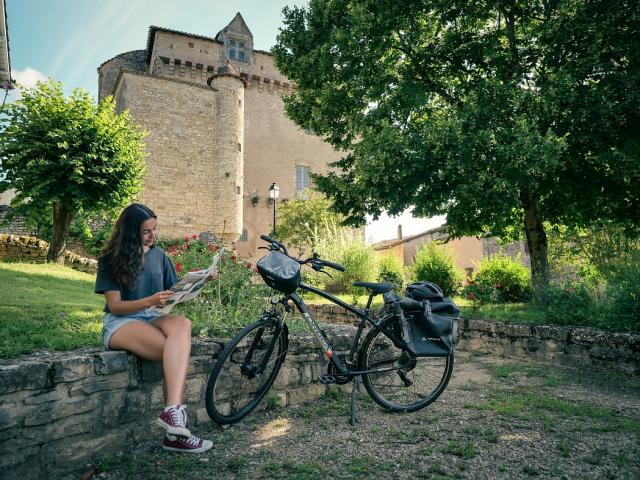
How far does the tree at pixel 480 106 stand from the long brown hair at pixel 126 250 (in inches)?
229

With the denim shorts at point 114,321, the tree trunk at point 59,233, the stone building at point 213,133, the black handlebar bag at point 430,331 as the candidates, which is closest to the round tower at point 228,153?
the stone building at point 213,133

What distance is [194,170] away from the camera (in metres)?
22.9

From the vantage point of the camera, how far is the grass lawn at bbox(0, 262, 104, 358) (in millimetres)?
3137

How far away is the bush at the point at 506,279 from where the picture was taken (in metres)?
10.2

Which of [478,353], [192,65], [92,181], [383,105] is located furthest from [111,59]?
[478,353]

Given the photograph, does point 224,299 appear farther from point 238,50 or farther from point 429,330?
point 238,50

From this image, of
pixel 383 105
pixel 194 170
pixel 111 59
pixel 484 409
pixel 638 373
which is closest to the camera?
pixel 484 409

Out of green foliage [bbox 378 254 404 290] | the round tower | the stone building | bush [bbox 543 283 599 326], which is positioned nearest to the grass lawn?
bush [bbox 543 283 599 326]

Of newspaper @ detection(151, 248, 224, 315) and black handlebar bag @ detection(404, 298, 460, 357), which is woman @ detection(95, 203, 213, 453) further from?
black handlebar bag @ detection(404, 298, 460, 357)

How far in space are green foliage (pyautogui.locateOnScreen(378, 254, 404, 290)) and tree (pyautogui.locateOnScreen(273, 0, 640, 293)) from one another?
11.8ft

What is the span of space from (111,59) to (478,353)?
1252 inches

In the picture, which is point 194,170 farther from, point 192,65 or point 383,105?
point 383,105

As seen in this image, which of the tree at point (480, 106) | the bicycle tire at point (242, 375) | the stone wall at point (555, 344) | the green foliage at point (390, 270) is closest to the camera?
the bicycle tire at point (242, 375)

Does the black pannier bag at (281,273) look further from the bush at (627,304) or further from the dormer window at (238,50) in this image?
the dormer window at (238,50)
